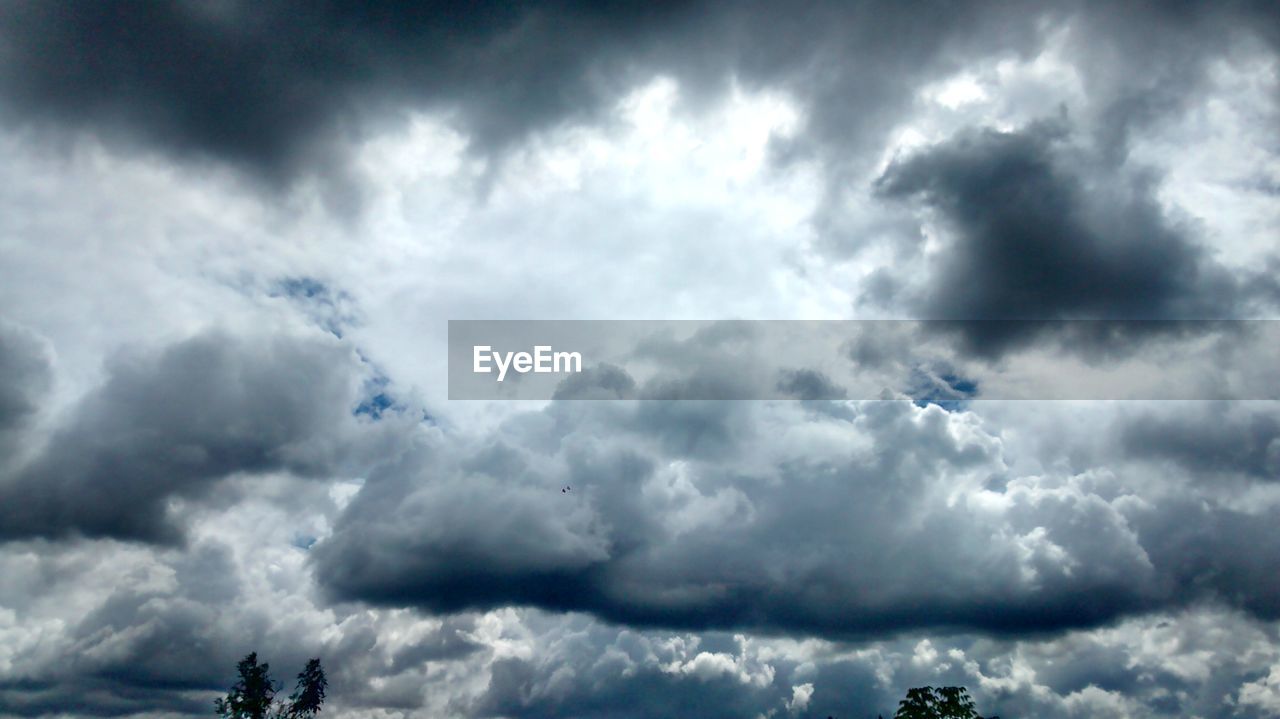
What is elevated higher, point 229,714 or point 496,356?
Result: point 496,356

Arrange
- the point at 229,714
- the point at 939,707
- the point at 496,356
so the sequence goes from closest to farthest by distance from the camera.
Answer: the point at 496,356, the point at 939,707, the point at 229,714

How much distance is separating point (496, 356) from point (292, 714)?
94409mm

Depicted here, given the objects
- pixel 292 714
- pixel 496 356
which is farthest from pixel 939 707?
pixel 292 714

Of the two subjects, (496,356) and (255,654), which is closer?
(496,356)

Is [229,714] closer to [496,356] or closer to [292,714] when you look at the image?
[292,714]

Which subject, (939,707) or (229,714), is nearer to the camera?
(939,707)

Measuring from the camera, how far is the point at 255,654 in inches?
4572

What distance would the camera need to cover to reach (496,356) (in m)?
48.0

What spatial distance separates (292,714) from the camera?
384 feet

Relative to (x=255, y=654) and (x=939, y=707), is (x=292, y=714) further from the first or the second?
(x=939, y=707)

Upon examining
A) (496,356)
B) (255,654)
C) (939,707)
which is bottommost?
(939,707)

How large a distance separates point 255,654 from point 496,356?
91.5m

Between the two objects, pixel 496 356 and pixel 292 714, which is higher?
pixel 496 356

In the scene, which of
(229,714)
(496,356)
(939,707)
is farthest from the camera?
(229,714)
